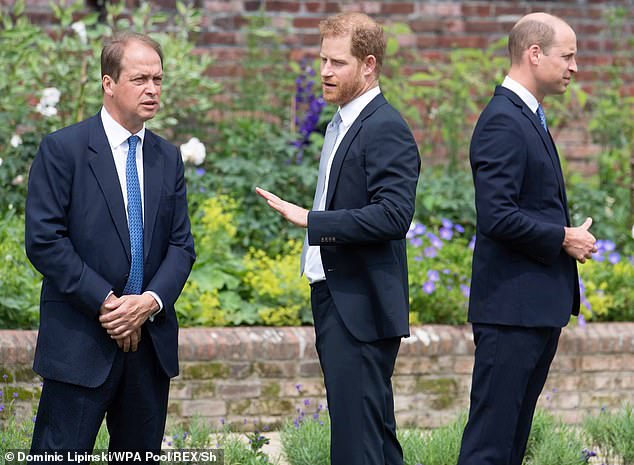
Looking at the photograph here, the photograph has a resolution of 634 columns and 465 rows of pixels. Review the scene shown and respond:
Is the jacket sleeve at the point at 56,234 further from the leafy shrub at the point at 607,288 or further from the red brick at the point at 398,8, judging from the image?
the red brick at the point at 398,8

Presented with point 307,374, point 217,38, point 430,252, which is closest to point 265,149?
point 217,38

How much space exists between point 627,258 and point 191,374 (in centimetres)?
296

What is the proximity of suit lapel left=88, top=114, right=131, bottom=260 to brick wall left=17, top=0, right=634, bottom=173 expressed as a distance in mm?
4516

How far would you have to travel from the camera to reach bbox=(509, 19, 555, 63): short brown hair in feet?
14.2

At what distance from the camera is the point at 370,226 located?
4.04 meters

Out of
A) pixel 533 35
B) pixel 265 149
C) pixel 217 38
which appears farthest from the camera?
pixel 217 38

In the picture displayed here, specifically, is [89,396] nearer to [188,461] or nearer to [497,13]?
[188,461]

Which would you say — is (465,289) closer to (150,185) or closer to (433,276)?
(433,276)

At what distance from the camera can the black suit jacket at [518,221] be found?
424 cm

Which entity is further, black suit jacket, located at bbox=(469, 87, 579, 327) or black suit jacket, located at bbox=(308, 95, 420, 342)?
black suit jacket, located at bbox=(469, 87, 579, 327)

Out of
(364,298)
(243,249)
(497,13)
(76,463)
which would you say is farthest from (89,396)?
(497,13)

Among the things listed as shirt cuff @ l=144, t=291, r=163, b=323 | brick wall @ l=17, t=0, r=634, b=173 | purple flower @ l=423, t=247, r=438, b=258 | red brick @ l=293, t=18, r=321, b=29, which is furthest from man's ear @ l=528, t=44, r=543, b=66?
red brick @ l=293, t=18, r=321, b=29

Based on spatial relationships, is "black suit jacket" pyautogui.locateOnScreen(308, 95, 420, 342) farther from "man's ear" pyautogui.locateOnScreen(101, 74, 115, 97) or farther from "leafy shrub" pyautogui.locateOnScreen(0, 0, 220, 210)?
"leafy shrub" pyautogui.locateOnScreen(0, 0, 220, 210)

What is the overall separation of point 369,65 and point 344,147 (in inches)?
12.1
